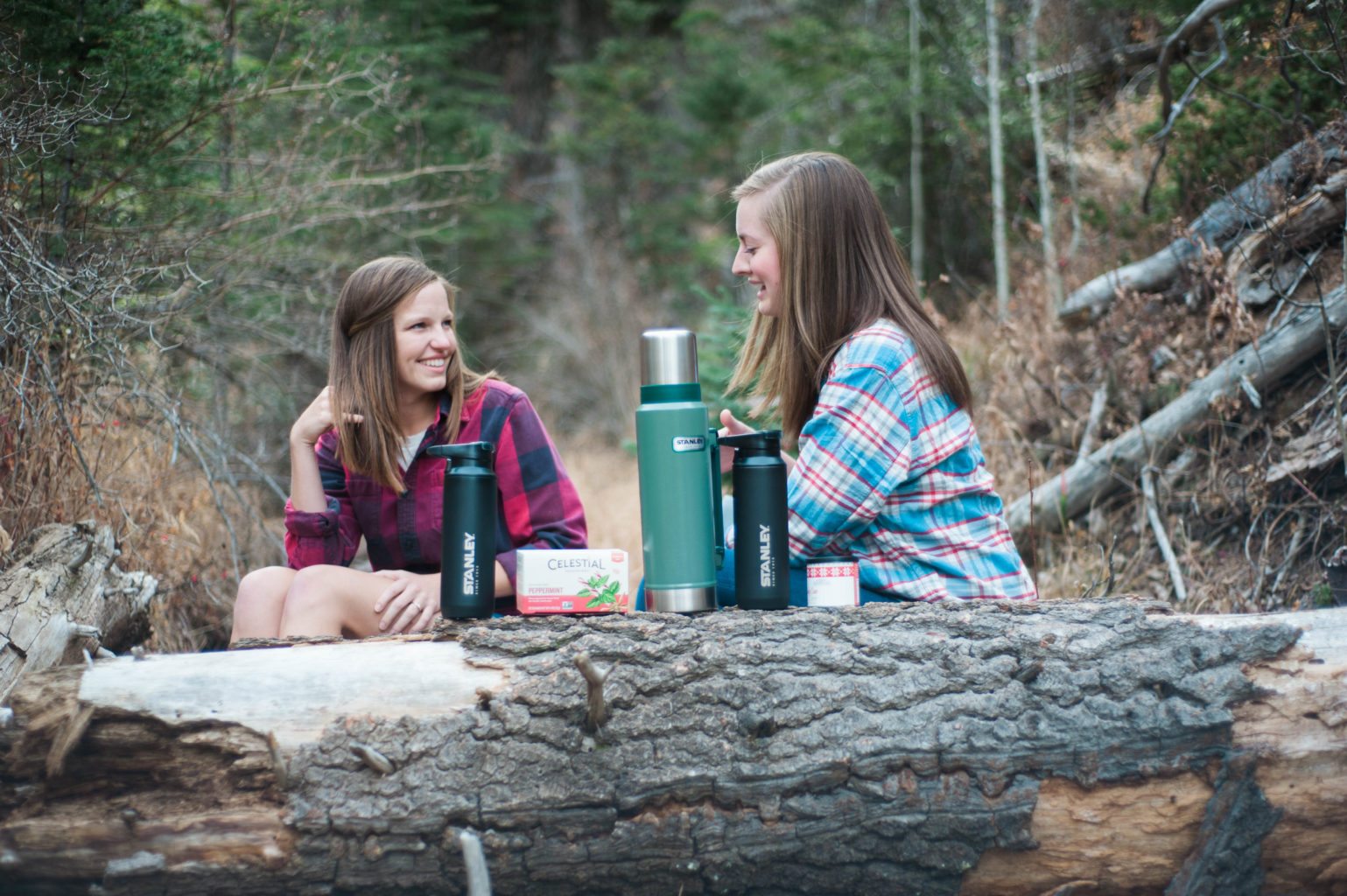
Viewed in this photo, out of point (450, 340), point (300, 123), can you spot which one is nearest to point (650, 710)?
point (450, 340)

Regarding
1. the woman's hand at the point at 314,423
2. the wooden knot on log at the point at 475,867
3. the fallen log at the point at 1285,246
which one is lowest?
the wooden knot on log at the point at 475,867

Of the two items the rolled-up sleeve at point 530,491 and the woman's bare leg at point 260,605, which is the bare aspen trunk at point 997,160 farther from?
the woman's bare leg at point 260,605

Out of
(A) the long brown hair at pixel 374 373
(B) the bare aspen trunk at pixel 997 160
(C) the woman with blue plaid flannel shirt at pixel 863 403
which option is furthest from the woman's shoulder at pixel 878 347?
(B) the bare aspen trunk at pixel 997 160

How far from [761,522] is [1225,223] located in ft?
11.4

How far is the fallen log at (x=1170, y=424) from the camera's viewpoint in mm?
4156

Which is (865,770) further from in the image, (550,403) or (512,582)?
(550,403)

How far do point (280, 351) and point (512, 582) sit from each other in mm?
3189

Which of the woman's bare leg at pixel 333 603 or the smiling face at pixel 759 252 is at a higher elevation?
the smiling face at pixel 759 252

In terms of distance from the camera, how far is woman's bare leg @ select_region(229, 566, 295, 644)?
9.21ft

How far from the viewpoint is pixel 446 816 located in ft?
6.73

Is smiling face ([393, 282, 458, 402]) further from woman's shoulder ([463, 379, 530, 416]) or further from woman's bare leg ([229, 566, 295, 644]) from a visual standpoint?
woman's bare leg ([229, 566, 295, 644])

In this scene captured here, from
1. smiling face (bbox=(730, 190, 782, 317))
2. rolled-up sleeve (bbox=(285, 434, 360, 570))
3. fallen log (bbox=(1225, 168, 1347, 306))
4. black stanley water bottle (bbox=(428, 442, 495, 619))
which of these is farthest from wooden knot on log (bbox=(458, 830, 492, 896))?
fallen log (bbox=(1225, 168, 1347, 306))

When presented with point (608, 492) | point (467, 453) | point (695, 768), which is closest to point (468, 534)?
point (467, 453)

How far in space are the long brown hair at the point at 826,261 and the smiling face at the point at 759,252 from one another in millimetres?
15
